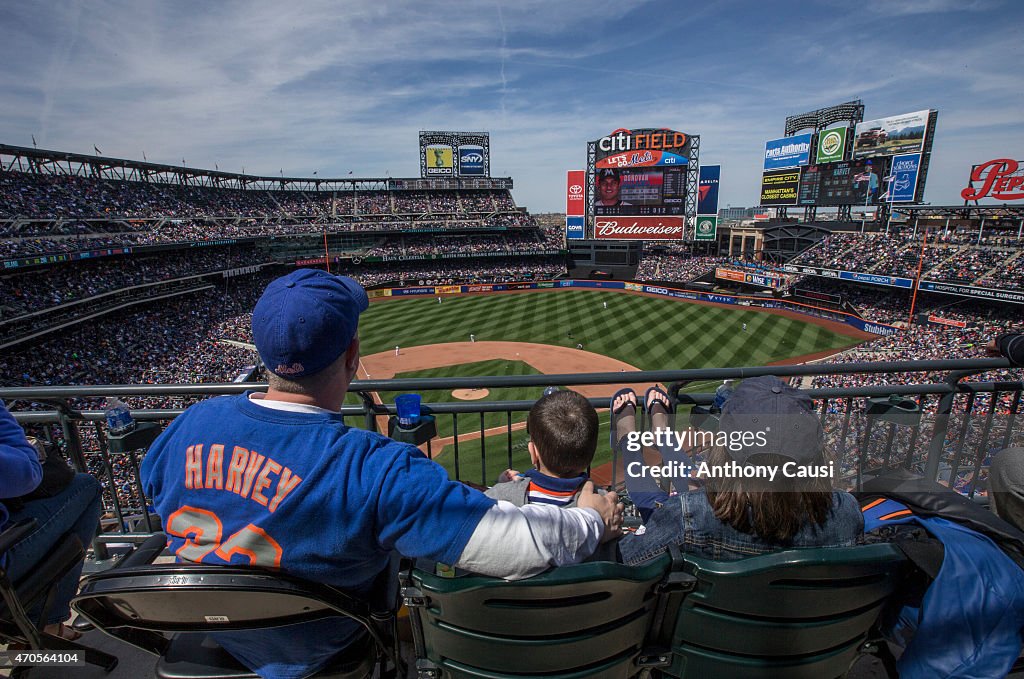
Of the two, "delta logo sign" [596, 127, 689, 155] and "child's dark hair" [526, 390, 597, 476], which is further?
"delta logo sign" [596, 127, 689, 155]

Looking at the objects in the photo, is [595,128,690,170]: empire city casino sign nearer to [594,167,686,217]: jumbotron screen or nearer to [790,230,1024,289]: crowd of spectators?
[594,167,686,217]: jumbotron screen

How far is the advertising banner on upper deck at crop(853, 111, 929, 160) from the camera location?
39.3 meters

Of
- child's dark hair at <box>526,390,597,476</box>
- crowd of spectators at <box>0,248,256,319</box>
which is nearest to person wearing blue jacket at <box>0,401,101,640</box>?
child's dark hair at <box>526,390,597,476</box>

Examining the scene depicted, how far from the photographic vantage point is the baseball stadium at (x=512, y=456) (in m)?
1.54

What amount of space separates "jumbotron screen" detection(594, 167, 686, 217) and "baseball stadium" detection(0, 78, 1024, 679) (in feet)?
37.4

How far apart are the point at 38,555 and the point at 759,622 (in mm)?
3419

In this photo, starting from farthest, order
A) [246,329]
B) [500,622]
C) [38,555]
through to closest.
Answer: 1. [246,329]
2. [38,555]
3. [500,622]

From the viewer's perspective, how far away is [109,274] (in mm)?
30094

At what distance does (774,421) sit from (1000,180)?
41.8m

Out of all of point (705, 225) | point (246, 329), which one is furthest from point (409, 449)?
point (705, 225)

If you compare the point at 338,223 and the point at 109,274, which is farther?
the point at 338,223

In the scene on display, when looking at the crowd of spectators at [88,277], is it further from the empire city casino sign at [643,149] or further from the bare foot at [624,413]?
the empire city casino sign at [643,149]

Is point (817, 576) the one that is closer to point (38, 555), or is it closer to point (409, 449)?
point (409, 449)

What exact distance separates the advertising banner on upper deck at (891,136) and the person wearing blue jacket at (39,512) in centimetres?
5319
